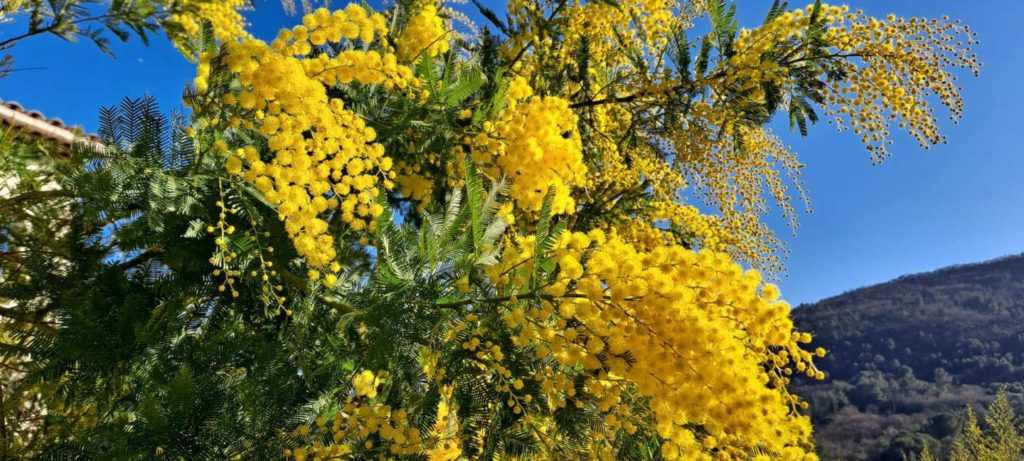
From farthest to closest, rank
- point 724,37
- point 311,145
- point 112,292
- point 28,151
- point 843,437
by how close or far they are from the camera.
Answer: point 843,437
point 724,37
point 28,151
point 112,292
point 311,145

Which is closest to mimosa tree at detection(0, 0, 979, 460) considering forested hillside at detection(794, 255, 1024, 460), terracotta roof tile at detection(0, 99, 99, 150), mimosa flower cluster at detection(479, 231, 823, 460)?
mimosa flower cluster at detection(479, 231, 823, 460)

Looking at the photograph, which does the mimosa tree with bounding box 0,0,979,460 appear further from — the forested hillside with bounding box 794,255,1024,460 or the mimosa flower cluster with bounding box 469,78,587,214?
the forested hillside with bounding box 794,255,1024,460

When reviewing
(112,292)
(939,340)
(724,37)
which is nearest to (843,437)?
(939,340)

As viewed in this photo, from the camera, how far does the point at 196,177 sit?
86.7 inches

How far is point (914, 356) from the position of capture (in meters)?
38.2

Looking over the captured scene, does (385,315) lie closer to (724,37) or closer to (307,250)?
(307,250)

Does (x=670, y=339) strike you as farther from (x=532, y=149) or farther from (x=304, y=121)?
(x=304, y=121)

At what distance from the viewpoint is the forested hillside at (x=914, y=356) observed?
2769cm

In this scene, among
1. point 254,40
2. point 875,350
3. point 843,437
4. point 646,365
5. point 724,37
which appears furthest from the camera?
point 875,350

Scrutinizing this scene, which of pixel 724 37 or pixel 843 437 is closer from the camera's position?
pixel 724 37

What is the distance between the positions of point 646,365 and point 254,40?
4.92 feet

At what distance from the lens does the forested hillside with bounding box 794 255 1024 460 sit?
90.8 ft

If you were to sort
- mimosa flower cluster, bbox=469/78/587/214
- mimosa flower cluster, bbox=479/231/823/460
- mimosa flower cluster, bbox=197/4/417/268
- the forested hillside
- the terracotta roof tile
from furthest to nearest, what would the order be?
the forested hillside, the terracotta roof tile, mimosa flower cluster, bbox=469/78/587/214, mimosa flower cluster, bbox=197/4/417/268, mimosa flower cluster, bbox=479/231/823/460

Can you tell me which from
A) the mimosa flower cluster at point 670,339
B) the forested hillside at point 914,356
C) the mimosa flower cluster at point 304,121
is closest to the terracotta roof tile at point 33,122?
Result: the mimosa flower cluster at point 304,121
